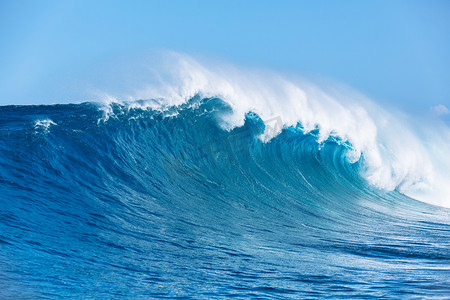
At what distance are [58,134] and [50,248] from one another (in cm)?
396

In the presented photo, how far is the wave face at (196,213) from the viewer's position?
155 inches

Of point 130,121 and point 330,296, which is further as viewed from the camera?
point 130,121

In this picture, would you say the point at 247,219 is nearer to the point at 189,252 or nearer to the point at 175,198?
the point at 175,198

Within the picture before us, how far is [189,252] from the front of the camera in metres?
4.97

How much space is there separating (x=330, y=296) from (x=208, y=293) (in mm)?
1016

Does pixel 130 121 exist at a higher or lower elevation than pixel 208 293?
higher

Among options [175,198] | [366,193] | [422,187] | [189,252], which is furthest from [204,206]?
[422,187]

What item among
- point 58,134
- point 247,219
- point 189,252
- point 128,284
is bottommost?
point 128,284

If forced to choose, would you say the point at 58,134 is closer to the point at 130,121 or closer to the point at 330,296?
the point at 130,121

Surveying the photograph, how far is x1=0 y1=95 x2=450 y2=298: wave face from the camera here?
3938 mm

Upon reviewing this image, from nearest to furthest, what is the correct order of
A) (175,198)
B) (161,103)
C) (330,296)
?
(330,296), (175,198), (161,103)

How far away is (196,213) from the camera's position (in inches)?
274

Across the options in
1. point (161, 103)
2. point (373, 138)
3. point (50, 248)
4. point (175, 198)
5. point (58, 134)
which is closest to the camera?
point (50, 248)

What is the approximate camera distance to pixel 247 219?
23.2ft
